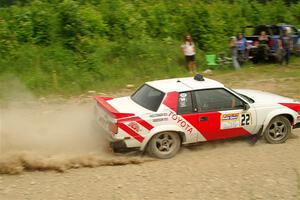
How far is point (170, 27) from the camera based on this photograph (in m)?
20.1

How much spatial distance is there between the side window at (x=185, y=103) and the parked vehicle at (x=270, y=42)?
11110 millimetres

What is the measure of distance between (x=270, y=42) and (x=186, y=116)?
11705 mm

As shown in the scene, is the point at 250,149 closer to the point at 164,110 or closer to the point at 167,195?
the point at 164,110

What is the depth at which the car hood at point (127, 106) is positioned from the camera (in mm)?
8484

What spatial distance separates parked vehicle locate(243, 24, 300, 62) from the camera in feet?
62.5

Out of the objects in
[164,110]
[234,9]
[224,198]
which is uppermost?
[234,9]

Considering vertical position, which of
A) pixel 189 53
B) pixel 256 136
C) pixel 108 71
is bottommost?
pixel 256 136

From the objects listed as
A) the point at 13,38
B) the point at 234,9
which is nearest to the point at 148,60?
the point at 13,38

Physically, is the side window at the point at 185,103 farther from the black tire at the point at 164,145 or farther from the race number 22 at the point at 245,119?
the race number 22 at the point at 245,119

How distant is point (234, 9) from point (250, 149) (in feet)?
46.1

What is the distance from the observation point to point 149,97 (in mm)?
8961

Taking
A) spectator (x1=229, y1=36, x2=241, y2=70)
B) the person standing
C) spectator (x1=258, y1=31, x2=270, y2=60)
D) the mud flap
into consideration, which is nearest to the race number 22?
the mud flap

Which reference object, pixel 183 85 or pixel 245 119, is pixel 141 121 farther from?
pixel 245 119

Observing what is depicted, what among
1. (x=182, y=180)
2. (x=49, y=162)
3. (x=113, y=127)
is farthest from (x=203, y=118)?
(x=49, y=162)
